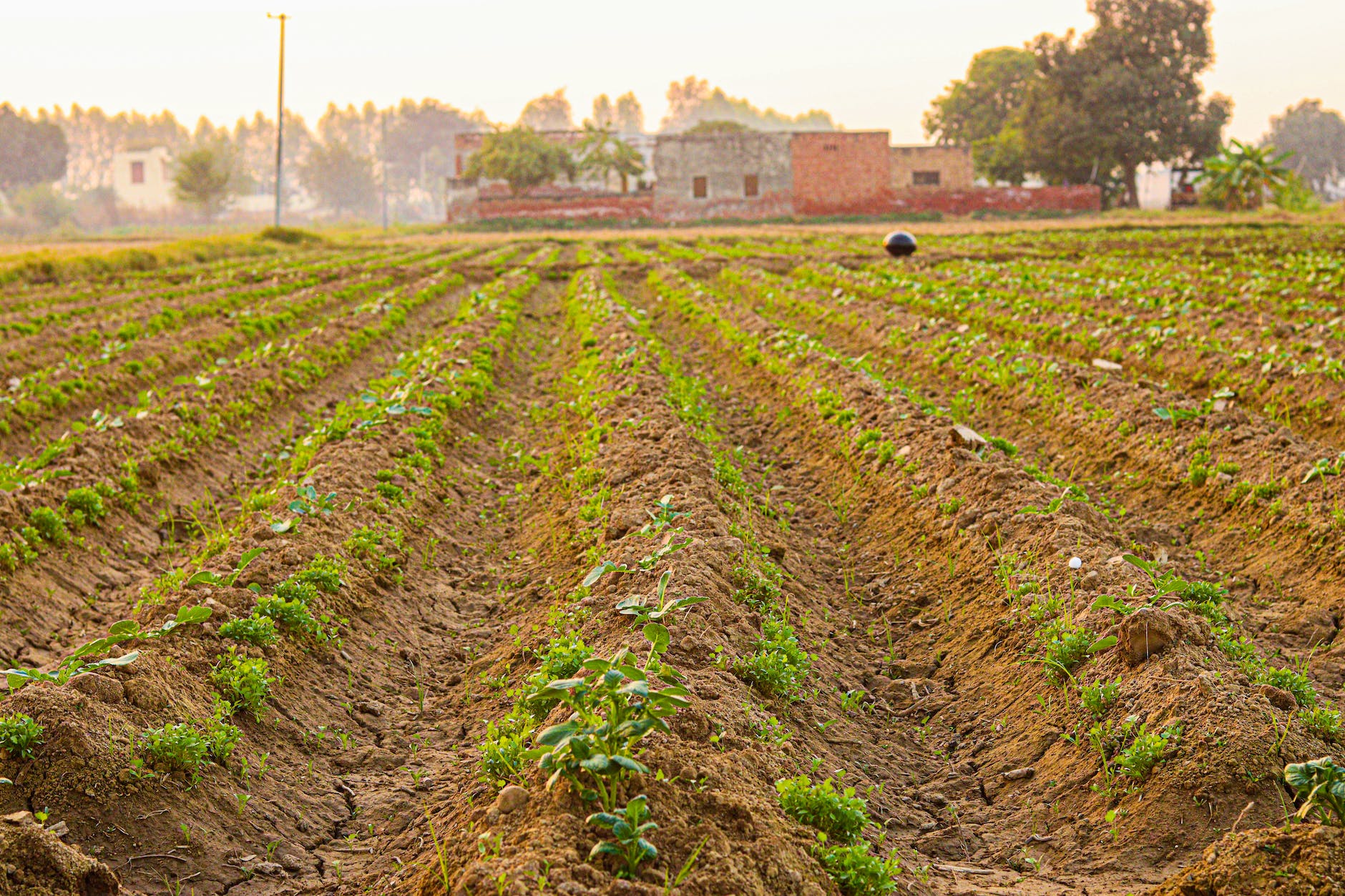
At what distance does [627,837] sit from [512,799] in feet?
2.16

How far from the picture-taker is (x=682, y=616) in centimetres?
537

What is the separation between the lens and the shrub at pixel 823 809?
4.04 m

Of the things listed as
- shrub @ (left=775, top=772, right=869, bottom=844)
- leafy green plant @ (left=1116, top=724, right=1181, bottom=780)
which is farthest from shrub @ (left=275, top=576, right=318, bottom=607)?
leafy green plant @ (left=1116, top=724, right=1181, bottom=780)

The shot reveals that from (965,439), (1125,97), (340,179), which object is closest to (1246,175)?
(1125,97)

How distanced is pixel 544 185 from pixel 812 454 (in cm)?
5598

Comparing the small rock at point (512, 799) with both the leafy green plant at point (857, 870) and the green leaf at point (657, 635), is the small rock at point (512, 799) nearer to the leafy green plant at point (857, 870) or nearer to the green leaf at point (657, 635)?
the green leaf at point (657, 635)

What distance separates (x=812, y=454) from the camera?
10.0 m

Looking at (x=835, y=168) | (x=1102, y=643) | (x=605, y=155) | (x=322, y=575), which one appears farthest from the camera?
(x=605, y=155)

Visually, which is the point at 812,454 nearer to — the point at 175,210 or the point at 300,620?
the point at 300,620

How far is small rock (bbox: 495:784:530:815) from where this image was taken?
397 centimetres

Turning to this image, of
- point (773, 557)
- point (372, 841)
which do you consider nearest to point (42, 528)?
point (372, 841)

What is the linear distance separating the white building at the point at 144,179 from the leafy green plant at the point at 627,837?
134423 millimetres

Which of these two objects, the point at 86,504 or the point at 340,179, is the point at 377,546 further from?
the point at 340,179

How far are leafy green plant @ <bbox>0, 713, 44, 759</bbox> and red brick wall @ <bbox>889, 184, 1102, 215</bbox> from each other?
5735 cm
